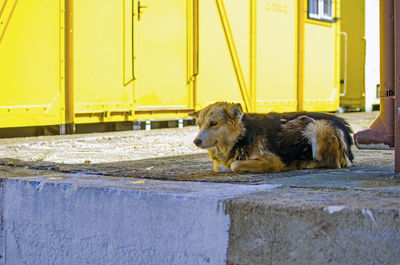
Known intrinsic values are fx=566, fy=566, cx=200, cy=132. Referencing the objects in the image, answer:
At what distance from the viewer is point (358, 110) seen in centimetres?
1575

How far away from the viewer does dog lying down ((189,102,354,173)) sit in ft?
15.5

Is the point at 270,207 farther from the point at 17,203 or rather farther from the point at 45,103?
the point at 45,103

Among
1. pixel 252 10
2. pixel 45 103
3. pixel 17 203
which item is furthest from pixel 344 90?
pixel 17 203

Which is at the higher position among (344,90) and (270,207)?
(344,90)

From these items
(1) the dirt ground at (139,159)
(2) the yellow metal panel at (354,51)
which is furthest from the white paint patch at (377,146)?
(2) the yellow metal panel at (354,51)

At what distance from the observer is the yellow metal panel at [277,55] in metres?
11.9

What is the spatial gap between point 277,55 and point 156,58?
3.48 m

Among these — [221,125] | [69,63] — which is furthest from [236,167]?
[69,63]

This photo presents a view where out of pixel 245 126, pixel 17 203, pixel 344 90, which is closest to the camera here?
pixel 17 203

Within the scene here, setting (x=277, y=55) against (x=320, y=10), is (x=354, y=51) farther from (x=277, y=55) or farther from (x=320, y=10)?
(x=277, y=55)

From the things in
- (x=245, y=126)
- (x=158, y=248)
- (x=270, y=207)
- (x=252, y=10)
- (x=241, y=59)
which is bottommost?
(x=158, y=248)

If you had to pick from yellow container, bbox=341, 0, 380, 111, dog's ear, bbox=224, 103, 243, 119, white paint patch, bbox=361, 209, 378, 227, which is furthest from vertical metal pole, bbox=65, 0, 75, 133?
yellow container, bbox=341, 0, 380, 111

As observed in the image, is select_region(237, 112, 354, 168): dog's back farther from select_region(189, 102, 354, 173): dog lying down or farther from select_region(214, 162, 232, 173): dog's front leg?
select_region(214, 162, 232, 173): dog's front leg

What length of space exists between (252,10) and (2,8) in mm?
5484
